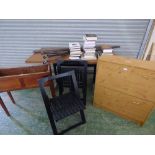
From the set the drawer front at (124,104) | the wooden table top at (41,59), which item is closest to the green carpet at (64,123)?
the drawer front at (124,104)

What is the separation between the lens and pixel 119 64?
1409 millimetres

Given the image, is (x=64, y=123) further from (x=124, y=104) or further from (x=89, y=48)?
(x=89, y=48)

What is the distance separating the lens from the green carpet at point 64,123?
167 centimetres

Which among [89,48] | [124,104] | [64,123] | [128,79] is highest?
[89,48]

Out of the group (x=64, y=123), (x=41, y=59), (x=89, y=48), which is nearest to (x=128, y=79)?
(x=89, y=48)

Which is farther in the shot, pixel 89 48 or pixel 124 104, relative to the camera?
pixel 89 48

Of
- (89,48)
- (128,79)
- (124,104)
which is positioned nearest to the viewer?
(128,79)

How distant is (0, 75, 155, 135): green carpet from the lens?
5.46 ft

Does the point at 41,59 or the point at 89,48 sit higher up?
the point at 89,48

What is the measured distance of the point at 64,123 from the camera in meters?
1.79

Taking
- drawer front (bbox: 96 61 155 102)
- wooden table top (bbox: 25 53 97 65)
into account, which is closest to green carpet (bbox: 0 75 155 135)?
drawer front (bbox: 96 61 155 102)

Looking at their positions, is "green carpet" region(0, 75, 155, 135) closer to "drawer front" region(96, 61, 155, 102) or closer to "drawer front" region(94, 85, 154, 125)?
"drawer front" region(94, 85, 154, 125)

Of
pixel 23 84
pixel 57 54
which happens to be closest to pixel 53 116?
pixel 23 84
